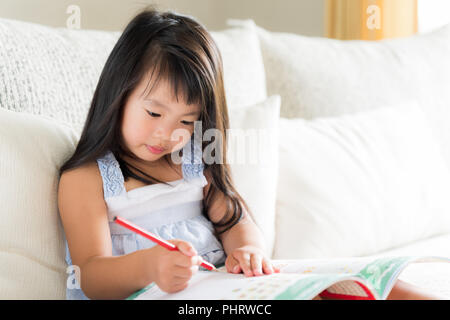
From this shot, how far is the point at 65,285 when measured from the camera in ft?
2.56

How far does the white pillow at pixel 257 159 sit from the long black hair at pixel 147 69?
0.17 m

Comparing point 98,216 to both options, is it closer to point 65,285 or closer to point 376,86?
point 65,285

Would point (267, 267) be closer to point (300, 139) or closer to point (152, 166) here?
point (152, 166)

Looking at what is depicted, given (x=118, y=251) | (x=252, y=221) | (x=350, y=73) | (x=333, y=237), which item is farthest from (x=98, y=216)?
(x=350, y=73)

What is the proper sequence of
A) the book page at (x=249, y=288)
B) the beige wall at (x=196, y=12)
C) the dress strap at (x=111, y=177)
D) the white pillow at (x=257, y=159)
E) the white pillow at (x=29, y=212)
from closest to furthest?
the book page at (x=249, y=288) → the white pillow at (x=29, y=212) → the dress strap at (x=111, y=177) → the white pillow at (x=257, y=159) → the beige wall at (x=196, y=12)

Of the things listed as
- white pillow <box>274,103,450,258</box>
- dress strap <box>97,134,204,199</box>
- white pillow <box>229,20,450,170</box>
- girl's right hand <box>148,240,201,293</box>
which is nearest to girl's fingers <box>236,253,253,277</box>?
girl's right hand <box>148,240,201,293</box>

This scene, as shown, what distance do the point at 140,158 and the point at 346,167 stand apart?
51 cm

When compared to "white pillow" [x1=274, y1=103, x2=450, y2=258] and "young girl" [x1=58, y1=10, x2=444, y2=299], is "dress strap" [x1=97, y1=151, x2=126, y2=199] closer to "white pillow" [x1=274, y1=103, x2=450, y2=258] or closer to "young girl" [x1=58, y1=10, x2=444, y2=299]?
"young girl" [x1=58, y1=10, x2=444, y2=299]

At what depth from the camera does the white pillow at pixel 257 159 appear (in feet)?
3.55

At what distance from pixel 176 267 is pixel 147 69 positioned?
0.35 meters

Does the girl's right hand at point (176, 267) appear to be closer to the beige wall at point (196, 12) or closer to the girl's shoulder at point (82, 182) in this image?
the girl's shoulder at point (82, 182)

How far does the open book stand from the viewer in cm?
58

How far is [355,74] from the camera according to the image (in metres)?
1.52

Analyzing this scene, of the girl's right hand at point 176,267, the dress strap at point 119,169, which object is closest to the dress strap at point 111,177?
the dress strap at point 119,169
